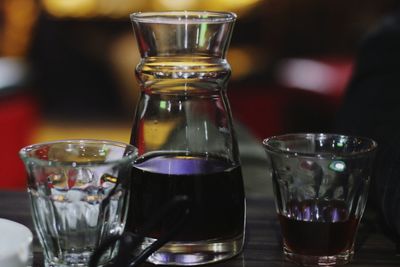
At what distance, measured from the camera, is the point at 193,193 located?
0.60m

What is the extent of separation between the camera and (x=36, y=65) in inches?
177

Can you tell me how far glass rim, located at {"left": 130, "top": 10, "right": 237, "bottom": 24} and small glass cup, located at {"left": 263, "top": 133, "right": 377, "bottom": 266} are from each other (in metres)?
0.11

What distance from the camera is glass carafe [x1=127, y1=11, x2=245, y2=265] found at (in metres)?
0.60

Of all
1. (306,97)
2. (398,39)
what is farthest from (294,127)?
(398,39)

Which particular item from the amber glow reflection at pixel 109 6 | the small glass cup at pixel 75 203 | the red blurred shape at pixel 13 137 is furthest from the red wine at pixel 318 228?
the amber glow reflection at pixel 109 6

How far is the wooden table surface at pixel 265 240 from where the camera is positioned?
2.00ft

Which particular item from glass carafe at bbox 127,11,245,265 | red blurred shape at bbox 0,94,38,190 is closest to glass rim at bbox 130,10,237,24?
glass carafe at bbox 127,11,245,265

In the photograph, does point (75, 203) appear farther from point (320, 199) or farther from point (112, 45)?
point (112, 45)

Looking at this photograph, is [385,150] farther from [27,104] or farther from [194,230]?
[27,104]

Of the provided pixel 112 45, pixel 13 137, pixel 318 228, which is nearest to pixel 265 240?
pixel 318 228

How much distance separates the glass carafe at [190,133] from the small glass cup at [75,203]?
0.12ft

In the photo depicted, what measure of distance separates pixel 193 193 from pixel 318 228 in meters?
0.10

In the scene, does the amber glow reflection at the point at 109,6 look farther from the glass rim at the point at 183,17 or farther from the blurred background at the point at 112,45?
the glass rim at the point at 183,17

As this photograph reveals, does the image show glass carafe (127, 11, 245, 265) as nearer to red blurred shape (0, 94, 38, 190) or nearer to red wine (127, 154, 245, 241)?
red wine (127, 154, 245, 241)
